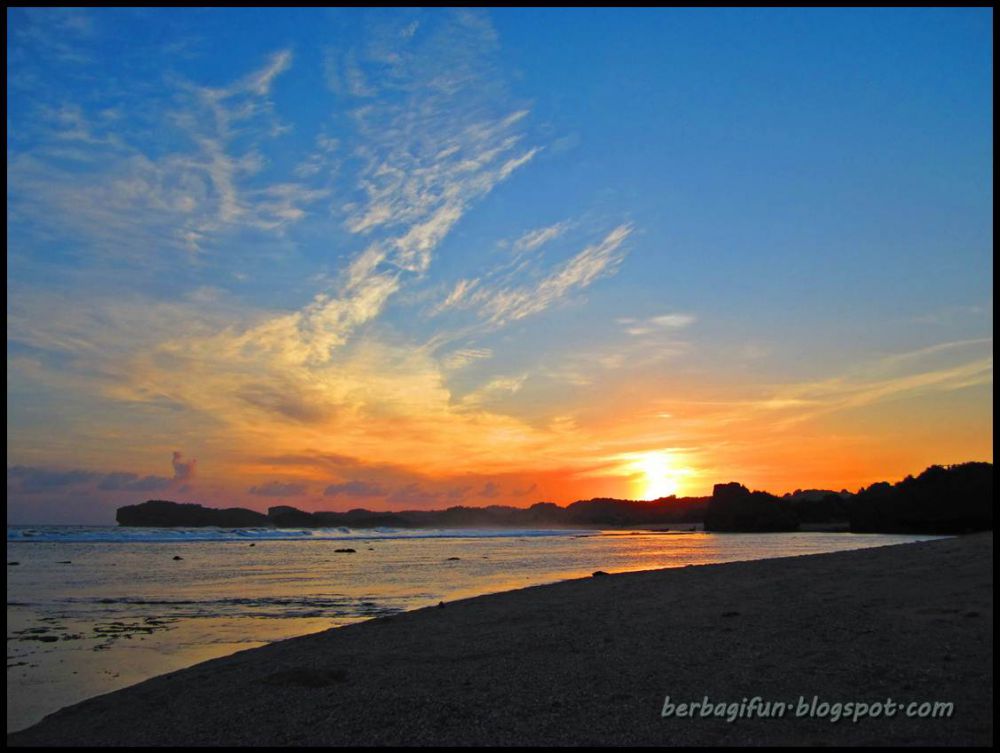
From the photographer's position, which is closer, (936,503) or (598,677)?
(598,677)

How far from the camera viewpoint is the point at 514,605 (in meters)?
18.0

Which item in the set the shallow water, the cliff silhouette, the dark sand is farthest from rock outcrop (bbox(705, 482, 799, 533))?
the dark sand

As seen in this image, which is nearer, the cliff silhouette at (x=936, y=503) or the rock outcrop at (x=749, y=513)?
the cliff silhouette at (x=936, y=503)

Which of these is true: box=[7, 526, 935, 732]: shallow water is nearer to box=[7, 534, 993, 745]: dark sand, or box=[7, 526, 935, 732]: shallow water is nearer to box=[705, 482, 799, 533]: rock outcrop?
box=[7, 534, 993, 745]: dark sand

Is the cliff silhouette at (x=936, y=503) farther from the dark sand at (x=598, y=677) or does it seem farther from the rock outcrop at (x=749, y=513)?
the dark sand at (x=598, y=677)

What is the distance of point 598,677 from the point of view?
10055mm

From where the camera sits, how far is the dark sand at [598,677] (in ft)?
26.4

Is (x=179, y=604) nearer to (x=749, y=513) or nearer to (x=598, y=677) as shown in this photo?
(x=598, y=677)

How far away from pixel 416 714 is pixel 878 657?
638 centimetres

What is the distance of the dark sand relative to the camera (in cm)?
804

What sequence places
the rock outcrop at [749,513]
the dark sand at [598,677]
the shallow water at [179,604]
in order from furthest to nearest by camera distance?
the rock outcrop at [749,513]
the shallow water at [179,604]
the dark sand at [598,677]

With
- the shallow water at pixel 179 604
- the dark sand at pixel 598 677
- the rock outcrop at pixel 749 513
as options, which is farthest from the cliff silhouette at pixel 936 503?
the dark sand at pixel 598 677

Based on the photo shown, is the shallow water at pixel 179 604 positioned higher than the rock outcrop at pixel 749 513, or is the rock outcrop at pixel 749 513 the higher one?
the rock outcrop at pixel 749 513

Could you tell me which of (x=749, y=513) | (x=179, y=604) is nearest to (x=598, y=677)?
(x=179, y=604)
